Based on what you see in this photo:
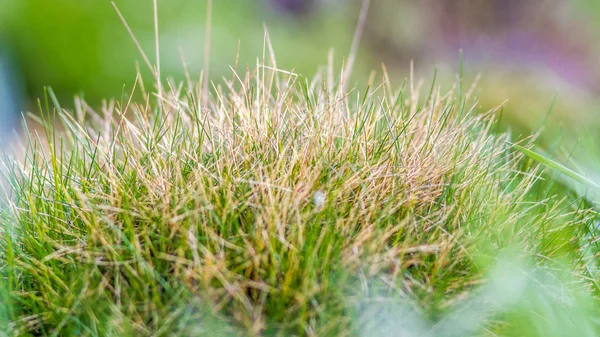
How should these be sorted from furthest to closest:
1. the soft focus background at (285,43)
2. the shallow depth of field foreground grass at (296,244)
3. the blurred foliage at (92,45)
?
1. the blurred foliage at (92,45)
2. the soft focus background at (285,43)
3. the shallow depth of field foreground grass at (296,244)

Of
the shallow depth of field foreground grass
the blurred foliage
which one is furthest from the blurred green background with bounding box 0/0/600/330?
the shallow depth of field foreground grass

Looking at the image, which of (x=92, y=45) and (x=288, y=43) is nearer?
(x=92, y=45)

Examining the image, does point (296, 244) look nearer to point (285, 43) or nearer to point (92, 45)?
point (92, 45)

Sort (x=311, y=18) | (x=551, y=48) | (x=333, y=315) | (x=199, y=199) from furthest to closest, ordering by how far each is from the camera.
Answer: (x=311, y=18) → (x=551, y=48) → (x=199, y=199) → (x=333, y=315)

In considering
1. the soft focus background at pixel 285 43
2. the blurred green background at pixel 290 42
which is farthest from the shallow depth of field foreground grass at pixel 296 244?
the blurred green background at pixel 290 42

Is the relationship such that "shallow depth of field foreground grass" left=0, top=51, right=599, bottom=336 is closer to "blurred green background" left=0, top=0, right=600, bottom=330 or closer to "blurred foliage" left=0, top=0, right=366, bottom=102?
"blurred green background" left=0, top=0, right=600, bottom=330

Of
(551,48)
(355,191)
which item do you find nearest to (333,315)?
(355,191)

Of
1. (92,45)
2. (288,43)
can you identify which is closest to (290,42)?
(288,43)

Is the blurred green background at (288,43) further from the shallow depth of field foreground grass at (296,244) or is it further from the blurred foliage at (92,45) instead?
the shallow depth of field foreground grass at (296,244)

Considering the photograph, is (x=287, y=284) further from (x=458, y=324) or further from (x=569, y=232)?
(x=569, y=232)
